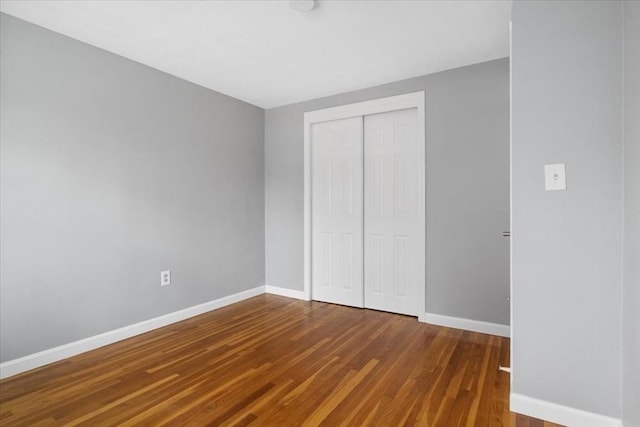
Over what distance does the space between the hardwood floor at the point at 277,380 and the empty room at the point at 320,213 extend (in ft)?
0.06

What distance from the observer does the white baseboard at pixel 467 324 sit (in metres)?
2.68

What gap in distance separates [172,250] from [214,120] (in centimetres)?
145

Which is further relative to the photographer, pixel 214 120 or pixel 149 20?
pixel 214 120

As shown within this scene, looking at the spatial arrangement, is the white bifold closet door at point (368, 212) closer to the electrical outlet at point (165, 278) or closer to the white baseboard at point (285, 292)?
the white baseboard at point (285, 292)

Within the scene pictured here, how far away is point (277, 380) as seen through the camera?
2006 millimetres

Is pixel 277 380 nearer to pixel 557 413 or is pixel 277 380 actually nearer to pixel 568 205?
pixel 557 413

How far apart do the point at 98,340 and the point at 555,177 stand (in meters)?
3.28

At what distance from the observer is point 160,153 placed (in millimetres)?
2947

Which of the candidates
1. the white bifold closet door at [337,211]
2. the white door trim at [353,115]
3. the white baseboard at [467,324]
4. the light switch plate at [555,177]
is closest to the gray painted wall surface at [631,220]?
the light switch plate at [555,177]

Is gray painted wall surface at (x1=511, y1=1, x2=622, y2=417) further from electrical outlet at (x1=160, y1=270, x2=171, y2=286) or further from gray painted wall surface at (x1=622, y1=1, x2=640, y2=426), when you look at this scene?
electrical outlet at (x1=160, y1=270, x2=171, y2=286)

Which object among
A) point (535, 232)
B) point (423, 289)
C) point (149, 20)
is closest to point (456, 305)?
point (423, 289)

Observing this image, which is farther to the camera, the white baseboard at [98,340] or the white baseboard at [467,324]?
the white baseboard at [467,324]

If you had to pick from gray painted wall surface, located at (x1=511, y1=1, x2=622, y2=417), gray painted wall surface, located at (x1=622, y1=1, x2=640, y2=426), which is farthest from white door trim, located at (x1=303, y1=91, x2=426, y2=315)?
gray painted wall surface, located at (x1=622, y1=1, x2=640, y2=426)

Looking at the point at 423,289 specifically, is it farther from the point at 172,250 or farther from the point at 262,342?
the point at 172,250
